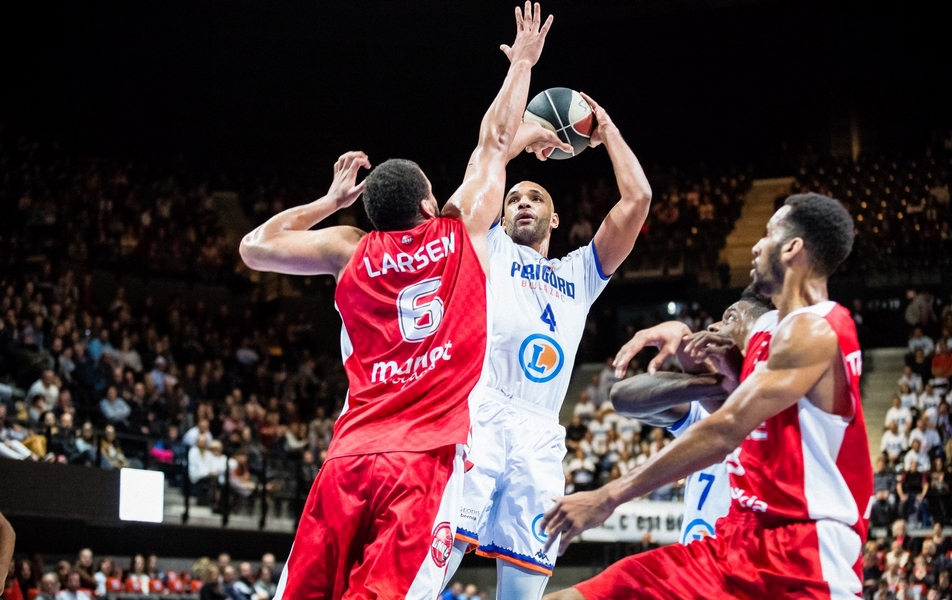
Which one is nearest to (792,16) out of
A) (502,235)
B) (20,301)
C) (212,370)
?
(212,370)

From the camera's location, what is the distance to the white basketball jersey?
525 cm

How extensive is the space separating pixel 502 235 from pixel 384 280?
6.43 ft

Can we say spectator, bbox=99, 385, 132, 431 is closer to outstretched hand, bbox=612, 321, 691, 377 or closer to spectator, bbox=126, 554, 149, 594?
spectator, bbox=126, 554, 149, 594

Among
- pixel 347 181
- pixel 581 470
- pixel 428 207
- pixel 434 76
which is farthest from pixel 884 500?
pixel 434 76

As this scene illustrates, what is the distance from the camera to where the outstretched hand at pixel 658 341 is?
4328 mm

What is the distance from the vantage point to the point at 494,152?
184 inches

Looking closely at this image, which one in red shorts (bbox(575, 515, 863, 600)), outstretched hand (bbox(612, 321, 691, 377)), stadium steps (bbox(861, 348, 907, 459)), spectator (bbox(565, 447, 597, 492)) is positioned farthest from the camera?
stadium steps (bbox(861, 348, 907, 459))

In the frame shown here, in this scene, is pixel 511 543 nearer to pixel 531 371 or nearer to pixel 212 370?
pixel 531 371

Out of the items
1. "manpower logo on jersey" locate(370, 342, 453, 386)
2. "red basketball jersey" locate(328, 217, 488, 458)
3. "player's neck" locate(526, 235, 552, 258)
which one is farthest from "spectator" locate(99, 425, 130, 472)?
"manpower logo on jersey" locate(370, 342, 453, 386)

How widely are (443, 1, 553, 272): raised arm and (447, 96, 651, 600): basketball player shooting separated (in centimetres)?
39

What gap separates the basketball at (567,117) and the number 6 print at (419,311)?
229 centimetres

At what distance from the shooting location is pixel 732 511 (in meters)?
3.74

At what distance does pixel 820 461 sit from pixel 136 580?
12.4 metres

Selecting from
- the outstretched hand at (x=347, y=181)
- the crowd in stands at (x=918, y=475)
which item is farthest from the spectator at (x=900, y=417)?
the outstretched hand at (x=347, y=181)
